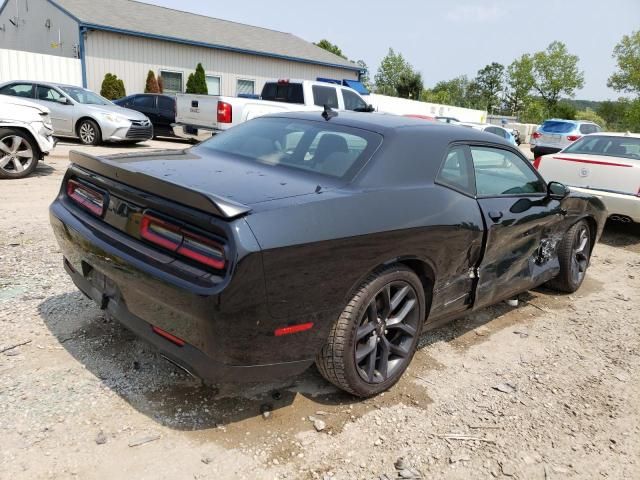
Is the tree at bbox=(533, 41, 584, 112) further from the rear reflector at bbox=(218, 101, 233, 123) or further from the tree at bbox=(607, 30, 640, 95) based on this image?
the rear reflector at bbox=(218, 101, 233, 123)

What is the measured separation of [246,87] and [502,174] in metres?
23.4

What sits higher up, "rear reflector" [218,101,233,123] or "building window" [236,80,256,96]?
"building window" [236,80,256,96]

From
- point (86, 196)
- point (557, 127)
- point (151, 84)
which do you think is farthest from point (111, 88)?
point (86, 196)

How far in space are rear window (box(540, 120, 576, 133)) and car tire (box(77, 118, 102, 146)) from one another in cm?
1642

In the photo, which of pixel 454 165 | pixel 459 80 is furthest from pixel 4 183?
pixel 459 80

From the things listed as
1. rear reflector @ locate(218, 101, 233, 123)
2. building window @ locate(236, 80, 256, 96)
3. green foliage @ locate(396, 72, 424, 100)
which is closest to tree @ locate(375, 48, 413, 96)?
green foliage @ locate(396, 72, 424, 100)

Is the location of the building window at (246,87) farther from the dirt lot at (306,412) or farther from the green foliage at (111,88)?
the dirt lot at (306,412)

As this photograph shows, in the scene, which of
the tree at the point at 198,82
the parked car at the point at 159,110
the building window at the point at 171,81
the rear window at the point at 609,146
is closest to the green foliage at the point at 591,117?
the tree at the point at 198,82

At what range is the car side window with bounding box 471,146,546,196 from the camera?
12.0 ft

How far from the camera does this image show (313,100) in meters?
12.6

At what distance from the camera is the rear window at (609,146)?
7.54 metres

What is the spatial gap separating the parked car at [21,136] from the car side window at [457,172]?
270 inches

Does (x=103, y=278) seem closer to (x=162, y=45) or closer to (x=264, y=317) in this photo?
(x=264, y=317)

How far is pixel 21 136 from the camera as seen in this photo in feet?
25.7
